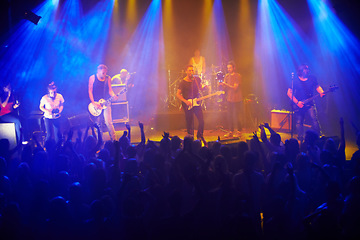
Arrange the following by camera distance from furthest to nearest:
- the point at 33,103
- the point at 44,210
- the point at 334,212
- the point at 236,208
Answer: the point at 33,103 → the point at 44,210 → the point at 236,208 → the point at 334,212

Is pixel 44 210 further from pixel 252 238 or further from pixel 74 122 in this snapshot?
pixel 74 122

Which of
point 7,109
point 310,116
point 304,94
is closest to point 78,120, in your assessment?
point 7,109

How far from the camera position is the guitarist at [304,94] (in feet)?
24.7

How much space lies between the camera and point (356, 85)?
9445mm

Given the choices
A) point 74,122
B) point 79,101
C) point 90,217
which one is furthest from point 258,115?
point 90,217

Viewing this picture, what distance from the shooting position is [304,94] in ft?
25.1

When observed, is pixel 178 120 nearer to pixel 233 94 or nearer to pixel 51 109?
pixel 233 94

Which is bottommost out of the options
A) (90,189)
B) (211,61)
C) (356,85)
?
(90,189)

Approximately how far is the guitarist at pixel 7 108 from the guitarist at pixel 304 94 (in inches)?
285

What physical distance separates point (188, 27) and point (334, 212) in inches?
486

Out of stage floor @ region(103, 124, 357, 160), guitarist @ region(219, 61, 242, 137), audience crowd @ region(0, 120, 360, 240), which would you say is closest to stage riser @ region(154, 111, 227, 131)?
stage floor @ region(103, 124, 357, 160)

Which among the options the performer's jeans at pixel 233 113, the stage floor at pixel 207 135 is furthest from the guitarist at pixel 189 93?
the performer's jeans at pixel 233 113

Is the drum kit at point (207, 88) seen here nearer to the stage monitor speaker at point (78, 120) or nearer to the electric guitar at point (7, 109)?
the stage monitor speaker at point (78, 120)

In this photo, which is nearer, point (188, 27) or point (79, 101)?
point (79, 101)
